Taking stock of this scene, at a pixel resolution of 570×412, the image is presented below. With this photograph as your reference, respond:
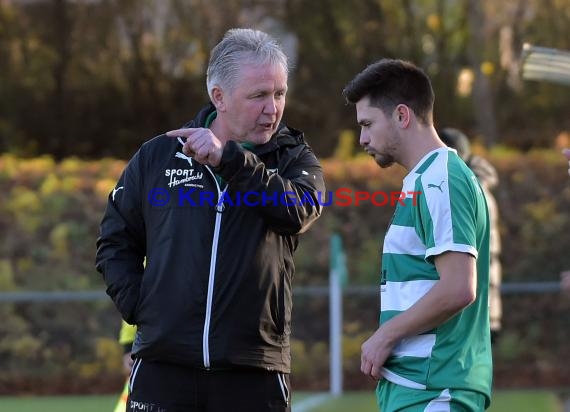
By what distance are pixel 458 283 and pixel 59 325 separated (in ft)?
29.6

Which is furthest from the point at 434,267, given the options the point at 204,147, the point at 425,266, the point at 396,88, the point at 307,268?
the point at 307,268

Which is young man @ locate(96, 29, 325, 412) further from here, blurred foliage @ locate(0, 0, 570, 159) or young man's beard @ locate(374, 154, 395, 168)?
blurred foliage @ locate(0, 0, 570, 159)

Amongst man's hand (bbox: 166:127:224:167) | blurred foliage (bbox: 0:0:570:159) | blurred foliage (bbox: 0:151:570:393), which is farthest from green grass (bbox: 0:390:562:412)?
man's hand (bbox: 166:127:224:167)

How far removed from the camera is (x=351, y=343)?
40.4 feet

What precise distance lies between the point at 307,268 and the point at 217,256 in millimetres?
8610

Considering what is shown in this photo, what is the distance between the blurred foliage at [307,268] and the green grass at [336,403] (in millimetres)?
538

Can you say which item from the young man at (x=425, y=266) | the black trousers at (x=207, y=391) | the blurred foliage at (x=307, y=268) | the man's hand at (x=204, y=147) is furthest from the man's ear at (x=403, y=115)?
the blurred foliage at (x=307, y=268)

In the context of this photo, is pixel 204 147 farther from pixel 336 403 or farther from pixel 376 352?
pixel 336 403

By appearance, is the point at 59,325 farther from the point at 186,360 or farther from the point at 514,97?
the point at 186,360

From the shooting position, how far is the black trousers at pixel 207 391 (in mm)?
4266

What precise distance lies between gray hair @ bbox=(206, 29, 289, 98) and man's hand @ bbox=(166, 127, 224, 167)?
0.36m

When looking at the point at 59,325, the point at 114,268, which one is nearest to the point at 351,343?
the point at 59,325

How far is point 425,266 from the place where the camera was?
4.05 metres

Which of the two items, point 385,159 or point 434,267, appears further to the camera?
point 385,159
